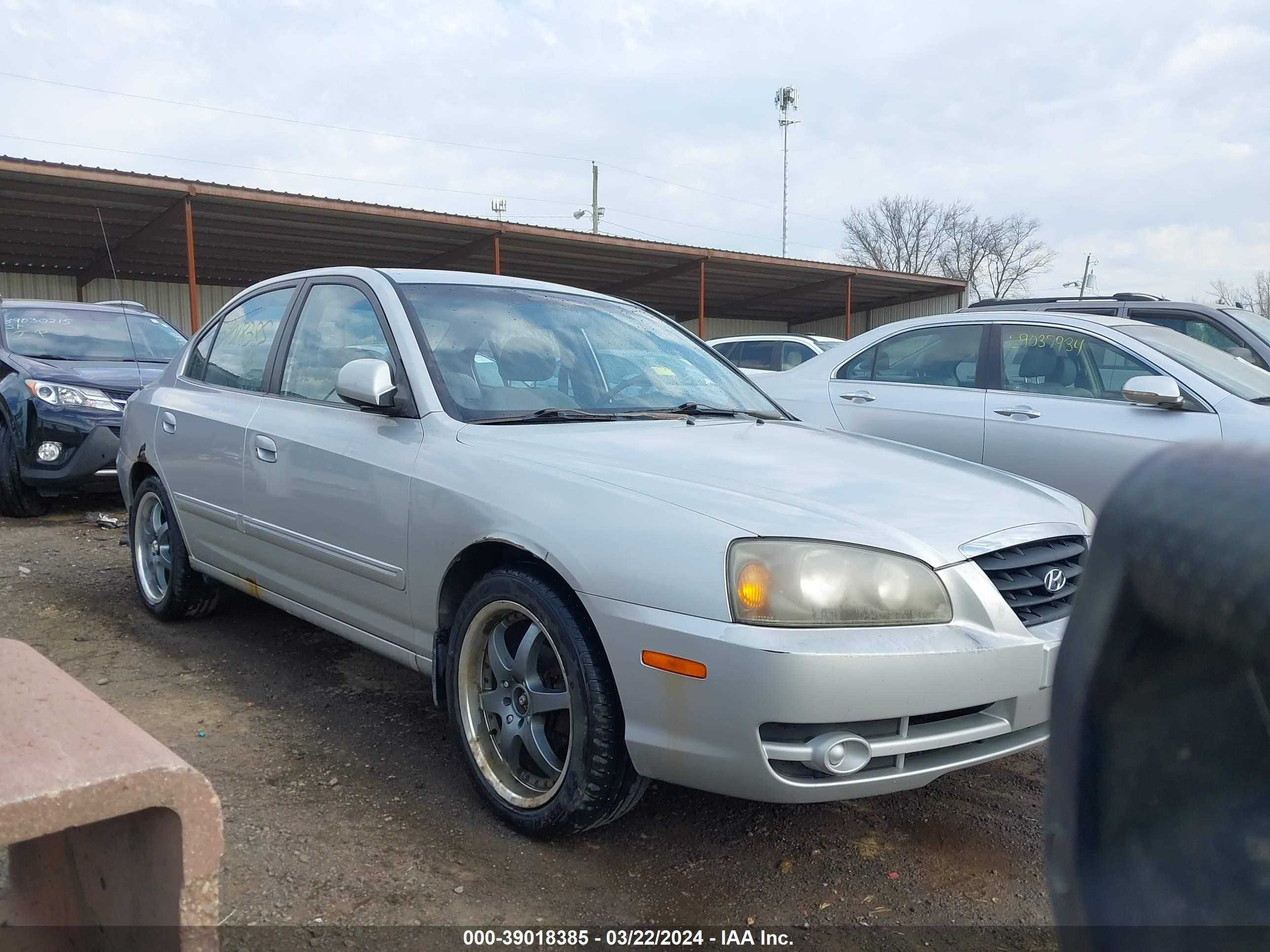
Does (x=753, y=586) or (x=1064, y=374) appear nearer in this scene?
(x=753, y=586)

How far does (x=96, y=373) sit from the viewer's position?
24.4 feet

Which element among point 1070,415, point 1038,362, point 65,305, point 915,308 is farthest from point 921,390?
point 915,308

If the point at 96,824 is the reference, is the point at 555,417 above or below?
above

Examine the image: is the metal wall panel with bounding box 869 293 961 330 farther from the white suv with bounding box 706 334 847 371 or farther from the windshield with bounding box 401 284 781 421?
the windshield with bounding box 401 284 781 421

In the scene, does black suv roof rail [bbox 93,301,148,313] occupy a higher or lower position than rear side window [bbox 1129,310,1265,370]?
higher

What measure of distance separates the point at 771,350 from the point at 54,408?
8.95 meters

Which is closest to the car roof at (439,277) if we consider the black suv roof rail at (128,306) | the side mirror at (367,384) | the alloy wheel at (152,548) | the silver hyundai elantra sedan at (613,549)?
the silver hyundai elantra sedan at (613,549)

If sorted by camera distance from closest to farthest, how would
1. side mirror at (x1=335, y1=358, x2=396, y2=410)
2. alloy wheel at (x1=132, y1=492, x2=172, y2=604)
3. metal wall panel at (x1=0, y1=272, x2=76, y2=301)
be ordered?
side mirror at (x1=335, y1=358, x2=396, y2=410) → alloy wheel at (x1=132, y1=492, x2=172, y2=604) → metal wall panel at (x1=0, y1=272, x2=76, y2=301)

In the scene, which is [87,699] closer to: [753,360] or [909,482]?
[909,482]

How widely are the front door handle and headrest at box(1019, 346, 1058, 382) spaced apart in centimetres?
386

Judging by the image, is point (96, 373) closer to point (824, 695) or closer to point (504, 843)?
point (504, 843)

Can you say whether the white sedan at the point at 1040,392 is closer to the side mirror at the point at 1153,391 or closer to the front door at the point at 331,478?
the side mirror at the point at 1153,391

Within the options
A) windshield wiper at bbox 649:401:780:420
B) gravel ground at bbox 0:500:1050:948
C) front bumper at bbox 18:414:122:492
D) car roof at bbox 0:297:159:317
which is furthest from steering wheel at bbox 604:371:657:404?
car roof at bbox 0:297:159:317

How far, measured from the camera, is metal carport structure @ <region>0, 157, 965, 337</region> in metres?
14.6
